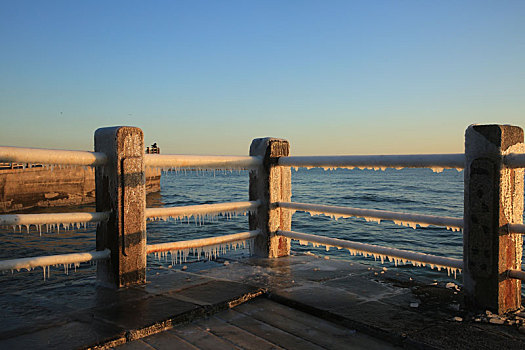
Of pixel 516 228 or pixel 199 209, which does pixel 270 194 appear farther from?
pixel 516 228

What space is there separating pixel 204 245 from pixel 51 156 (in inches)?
73.3

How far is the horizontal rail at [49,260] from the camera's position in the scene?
3277 millimetres

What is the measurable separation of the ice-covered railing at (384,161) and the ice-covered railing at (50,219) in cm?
223

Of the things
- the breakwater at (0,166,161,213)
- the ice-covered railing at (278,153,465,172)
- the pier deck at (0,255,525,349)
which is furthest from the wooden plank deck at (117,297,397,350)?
the breakwater at (0,166,161,213)

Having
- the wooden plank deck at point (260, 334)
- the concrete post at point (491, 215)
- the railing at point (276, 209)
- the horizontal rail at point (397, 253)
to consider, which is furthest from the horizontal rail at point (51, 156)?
the concrete post at point (491, 215)

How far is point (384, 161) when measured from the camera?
3.94 m

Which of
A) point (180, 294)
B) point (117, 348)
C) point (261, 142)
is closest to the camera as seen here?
point (117, 348)

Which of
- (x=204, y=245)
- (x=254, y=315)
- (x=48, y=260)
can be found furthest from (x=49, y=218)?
(x=254, y=315)

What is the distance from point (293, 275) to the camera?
4348mm

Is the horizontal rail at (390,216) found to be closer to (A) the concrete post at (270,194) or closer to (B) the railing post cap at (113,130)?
(A) the concrete post at (270,194)

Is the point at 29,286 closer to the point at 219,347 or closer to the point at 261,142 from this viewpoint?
the point at 219,347

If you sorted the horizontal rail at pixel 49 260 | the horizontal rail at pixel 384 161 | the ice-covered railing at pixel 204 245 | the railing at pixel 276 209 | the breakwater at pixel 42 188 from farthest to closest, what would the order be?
the breakwater at pixel 42 188 → the ice-covered railing at pixel 204 245 → the horizontal rail at pixel 384 161 → the horizontal rail at pixel 49 260 → the railing at pixel 276 209

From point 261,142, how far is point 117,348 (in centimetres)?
310

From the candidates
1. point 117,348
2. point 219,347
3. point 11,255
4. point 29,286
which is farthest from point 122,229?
point 11,255
